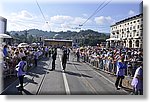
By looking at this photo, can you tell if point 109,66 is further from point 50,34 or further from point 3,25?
point 3,25

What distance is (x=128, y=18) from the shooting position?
7.56 m

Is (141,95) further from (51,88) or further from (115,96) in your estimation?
(51,88)

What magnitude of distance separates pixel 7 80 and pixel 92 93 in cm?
292

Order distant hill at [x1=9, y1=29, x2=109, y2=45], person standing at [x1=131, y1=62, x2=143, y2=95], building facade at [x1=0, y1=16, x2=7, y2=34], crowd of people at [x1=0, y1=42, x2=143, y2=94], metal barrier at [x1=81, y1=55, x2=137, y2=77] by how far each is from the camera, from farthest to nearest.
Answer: metal barrier at [x1=81, y1=55, x2=137, y2=77]
distant hill at [x1=9, y1=29, x2=109, y2=45]
crowd of people at [x1=0, y1=42, x2=143, y2=94]
building facade at [x1=0, y1=16, x2=7, y2=34]
person standing at [x1=131, y1=62, x2=143, y2=95]

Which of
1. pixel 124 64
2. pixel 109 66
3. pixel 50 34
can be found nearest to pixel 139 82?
pixel 124 64

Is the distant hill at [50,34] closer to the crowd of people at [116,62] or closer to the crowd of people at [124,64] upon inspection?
the crowd of people at [116,62]

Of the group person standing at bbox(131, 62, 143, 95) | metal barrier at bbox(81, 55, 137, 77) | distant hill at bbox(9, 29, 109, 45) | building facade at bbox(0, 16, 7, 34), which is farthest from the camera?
metal barrier at bbox(81, 55, 137, 77)

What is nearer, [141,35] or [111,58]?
[141,35]

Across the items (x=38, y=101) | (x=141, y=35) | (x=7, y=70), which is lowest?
(x=38, y=101)

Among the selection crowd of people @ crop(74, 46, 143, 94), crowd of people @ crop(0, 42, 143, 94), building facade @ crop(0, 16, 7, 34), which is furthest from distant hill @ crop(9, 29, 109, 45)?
crowd of people @ crop(74, 46, 143, 94)

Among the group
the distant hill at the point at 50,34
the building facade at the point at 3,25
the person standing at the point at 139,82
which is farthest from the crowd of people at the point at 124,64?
the building facade at the point at 3,25

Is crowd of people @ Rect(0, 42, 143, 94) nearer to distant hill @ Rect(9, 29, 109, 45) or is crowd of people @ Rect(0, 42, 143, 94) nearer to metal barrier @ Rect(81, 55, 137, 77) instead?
metal barrier @ Rect(81, 55, 137, 77)

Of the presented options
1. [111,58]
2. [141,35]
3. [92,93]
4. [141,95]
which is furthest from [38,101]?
[111,58]

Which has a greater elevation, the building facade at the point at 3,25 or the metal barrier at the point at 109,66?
the building facade at the point at 3,25
